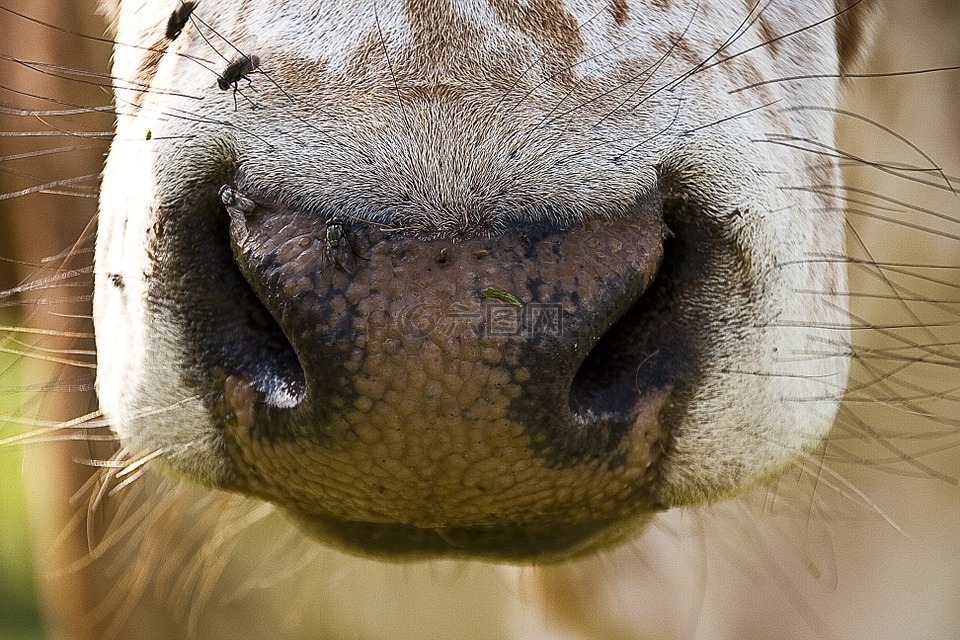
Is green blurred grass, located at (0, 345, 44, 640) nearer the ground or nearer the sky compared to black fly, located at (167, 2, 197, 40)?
nearer the ground

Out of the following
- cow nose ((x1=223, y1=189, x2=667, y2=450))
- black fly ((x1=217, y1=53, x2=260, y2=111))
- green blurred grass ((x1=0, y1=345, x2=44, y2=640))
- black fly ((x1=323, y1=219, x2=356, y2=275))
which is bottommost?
green blurred grass ((x1=0, y1=345, x2=44, y2=640))

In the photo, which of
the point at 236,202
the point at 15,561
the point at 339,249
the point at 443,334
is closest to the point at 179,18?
the point at 236,202

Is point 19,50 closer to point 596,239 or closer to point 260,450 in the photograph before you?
point 260,450

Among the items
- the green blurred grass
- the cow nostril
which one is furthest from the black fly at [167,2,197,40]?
the green blurred grass

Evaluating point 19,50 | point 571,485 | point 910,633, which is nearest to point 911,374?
point 910,633

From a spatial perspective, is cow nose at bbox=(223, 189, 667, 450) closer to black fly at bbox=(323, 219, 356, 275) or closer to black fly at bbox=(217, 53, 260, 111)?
black fly at bbox=(323, 219, 356, 275)

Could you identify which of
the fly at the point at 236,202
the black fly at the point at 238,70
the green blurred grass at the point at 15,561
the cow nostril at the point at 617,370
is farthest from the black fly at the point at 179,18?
the green blurred grass at the point at 15,561

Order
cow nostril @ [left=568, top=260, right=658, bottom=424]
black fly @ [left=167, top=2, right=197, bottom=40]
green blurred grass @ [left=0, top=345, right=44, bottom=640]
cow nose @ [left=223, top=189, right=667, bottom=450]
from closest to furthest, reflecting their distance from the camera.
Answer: cow nose @ [left=223, top=189, right=667, bottom=450]
cow nostril @ [left=568, top=260, right=658, bottom=424]
black fly @ [left=167, top=2, right=197, bottom=40]
green blurred grass @ [left=0, top=345, right=44, bottom=640]
